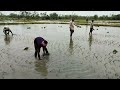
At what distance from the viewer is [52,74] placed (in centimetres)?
773

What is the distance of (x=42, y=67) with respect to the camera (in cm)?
878

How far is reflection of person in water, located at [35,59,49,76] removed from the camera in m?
8.03

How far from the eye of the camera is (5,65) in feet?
30.1

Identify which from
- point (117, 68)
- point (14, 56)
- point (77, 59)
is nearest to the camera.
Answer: point (117, 68)

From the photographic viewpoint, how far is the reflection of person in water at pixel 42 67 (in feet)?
26.3
